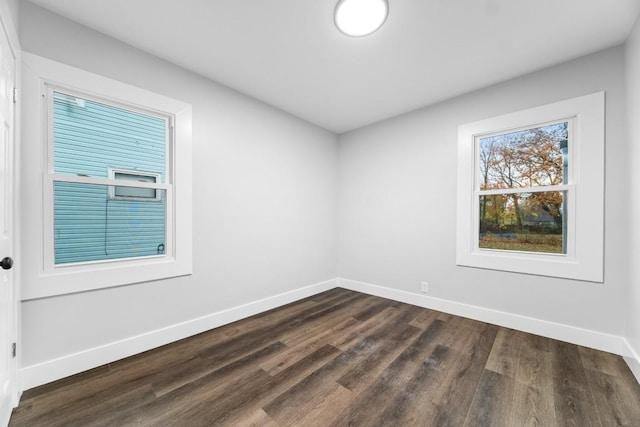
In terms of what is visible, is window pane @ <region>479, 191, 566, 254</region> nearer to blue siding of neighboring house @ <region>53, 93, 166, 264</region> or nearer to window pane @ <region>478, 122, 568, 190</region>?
window pane @ <region>478, 122, 568, 190</region>

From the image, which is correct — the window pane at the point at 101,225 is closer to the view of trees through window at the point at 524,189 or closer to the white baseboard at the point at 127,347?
the white baseboard at the point at 127,347

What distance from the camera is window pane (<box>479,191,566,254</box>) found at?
2.39 m

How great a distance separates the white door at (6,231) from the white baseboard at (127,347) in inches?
9.2

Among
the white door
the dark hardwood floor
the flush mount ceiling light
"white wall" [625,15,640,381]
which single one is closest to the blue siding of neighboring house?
the white door

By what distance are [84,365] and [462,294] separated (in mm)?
3503

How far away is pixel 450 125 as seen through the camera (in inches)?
117

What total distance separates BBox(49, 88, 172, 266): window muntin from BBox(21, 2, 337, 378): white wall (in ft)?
0.74

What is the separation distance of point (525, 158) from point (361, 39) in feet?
6.75

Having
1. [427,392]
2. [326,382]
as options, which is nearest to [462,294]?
[427,392]

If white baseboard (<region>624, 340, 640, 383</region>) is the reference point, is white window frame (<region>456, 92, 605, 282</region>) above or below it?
above

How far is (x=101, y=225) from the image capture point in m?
2.03

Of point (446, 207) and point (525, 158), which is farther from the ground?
point (525, 158)

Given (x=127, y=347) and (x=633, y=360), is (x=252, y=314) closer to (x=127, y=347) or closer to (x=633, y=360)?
(x=127, y=347)

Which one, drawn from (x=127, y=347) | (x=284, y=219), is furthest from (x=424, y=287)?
(x=127, y=347)
